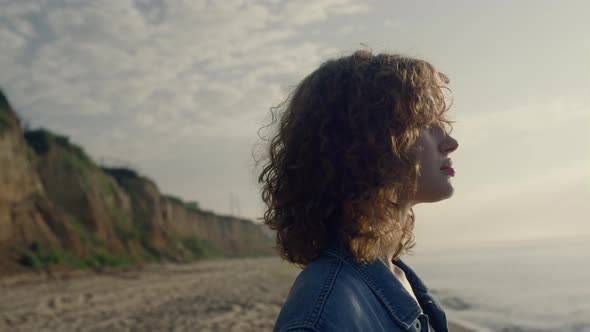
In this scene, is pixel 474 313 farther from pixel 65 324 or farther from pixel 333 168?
pixel 333 168

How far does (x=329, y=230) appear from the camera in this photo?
5.02ft

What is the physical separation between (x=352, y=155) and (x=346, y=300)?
413 millimetres

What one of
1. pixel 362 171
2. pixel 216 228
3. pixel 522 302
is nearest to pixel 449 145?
pixel 362 171

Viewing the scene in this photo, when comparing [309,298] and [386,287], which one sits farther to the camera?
[386,287]

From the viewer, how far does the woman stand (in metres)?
1.42

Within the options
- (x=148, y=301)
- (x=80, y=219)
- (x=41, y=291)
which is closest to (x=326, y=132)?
(x=148, y=301)

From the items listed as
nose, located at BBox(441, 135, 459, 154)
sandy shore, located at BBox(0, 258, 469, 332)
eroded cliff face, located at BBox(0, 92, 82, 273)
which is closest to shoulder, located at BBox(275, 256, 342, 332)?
nose, located at BBox(441, 135, 459, 154)

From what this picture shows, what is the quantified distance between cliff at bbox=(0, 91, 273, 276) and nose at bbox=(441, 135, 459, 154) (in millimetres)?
15662

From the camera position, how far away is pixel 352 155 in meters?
1.48

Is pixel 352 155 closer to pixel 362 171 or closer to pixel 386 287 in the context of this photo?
pixel 362 171

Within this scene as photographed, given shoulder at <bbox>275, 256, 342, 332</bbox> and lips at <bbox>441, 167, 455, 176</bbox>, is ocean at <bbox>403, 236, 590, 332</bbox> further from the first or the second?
shoulder at <bbox>275, 256, 342, 332</bbox>

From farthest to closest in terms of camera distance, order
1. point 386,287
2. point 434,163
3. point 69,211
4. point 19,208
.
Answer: point 69,211 < point 19,208 < point 434,163 < point 386,287

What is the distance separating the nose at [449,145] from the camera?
5.53 ft

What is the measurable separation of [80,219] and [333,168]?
24666 mm
